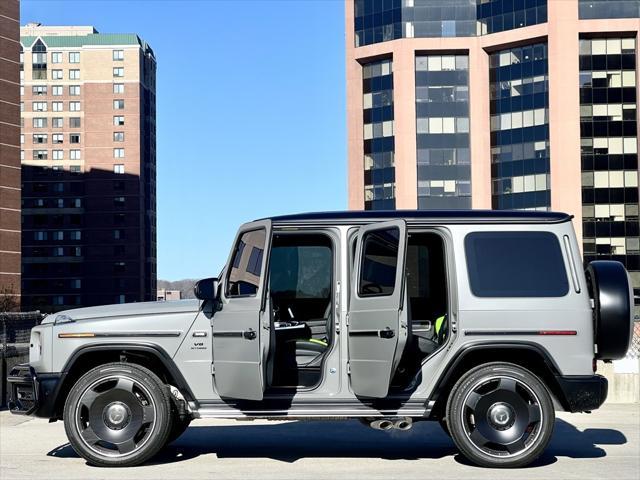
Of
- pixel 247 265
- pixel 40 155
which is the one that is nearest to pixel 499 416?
pixel 247 265

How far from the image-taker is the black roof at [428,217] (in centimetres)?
926

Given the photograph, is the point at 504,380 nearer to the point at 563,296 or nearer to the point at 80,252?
Answer: the point at 563,296

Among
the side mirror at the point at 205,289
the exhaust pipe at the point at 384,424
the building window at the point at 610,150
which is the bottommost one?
the exhaust pipe at the point at 384,424

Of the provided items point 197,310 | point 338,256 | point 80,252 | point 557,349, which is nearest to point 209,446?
point 197,310

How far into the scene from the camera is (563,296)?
918 centimetres

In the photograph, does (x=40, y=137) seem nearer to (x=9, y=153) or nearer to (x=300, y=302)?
(x=9, y=153)

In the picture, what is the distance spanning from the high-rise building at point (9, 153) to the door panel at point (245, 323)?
9389cm

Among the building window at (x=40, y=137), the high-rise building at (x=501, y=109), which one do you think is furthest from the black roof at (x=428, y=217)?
the building window at (x=40, y=137)

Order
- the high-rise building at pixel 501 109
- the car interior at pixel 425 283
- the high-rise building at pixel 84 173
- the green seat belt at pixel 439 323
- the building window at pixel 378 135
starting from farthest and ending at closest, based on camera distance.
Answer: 1. the high-rise building at pixel 84 173
2. the building window at pixel 378 135
3. the high-rise building at pixel 501 109
4. the car interior at pixel 425 283
5. the green seat belt at pixel 439 323

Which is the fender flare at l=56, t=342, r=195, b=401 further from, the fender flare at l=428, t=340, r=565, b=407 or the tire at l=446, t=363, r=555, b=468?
the tire at l=446, t=363, r=555, b=468

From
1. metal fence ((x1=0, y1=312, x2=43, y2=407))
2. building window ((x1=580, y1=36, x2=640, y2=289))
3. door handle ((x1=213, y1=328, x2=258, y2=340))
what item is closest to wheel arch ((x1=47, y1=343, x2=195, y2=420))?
door handle ((x1=213, y1=328, x2=258, y2=340))

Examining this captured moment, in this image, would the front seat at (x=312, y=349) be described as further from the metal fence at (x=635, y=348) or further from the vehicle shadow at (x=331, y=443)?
the metal fence at (x=635, y=348)

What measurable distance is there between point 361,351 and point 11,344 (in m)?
9.35

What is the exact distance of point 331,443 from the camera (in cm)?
1088
